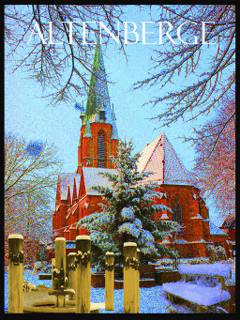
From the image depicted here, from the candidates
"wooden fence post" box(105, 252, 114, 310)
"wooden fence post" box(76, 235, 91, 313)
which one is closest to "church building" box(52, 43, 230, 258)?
"wooden fence post" box(105, 252, 114, 310)

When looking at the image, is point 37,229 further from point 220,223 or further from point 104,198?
point 220,223

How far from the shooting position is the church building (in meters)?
5.83

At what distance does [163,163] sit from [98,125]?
178 centimetres

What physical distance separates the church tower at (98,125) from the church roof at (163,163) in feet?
2.07

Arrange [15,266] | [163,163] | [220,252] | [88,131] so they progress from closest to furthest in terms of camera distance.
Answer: [15,266] → [220,252] → [88,131] → [163,163]

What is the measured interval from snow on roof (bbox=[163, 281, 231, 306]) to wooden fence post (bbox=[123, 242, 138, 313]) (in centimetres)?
73

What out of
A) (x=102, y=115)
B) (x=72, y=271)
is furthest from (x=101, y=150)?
(x=72, y=271)

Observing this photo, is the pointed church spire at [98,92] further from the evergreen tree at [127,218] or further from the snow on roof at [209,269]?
the snow on roof at [209,269]

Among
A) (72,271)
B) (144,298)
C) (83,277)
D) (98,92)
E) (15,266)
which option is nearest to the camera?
(15,266)

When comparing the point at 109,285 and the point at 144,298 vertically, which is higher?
the point at 109,285

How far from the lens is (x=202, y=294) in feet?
16.0

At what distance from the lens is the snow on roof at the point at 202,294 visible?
4793mm

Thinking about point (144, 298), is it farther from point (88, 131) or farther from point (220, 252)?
point (88, 131)
